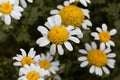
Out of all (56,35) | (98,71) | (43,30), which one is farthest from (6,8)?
(98,71)

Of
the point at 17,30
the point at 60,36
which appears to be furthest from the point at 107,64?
the point at 17,30

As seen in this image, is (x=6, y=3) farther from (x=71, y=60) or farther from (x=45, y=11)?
(x=71, y=60)

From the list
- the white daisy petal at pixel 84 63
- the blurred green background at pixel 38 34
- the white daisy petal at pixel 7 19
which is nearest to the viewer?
the white daisy petal at pixel 7 19

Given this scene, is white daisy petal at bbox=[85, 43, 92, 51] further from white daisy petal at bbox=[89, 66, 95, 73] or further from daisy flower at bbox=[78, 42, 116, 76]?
white daisy petal at bbox=[89, 66, 95, 73]

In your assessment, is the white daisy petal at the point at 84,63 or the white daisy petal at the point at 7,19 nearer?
the white daisy petal at the point at 7,19

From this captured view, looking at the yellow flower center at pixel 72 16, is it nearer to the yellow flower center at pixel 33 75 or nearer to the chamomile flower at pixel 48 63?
the chamomile flower at pixel 48 63

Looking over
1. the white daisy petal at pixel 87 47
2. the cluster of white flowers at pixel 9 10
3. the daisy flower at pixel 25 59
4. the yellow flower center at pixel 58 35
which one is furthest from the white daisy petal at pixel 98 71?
the cluster of white flowers at pixel 9 10

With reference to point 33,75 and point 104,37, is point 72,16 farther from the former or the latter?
point 33,75
